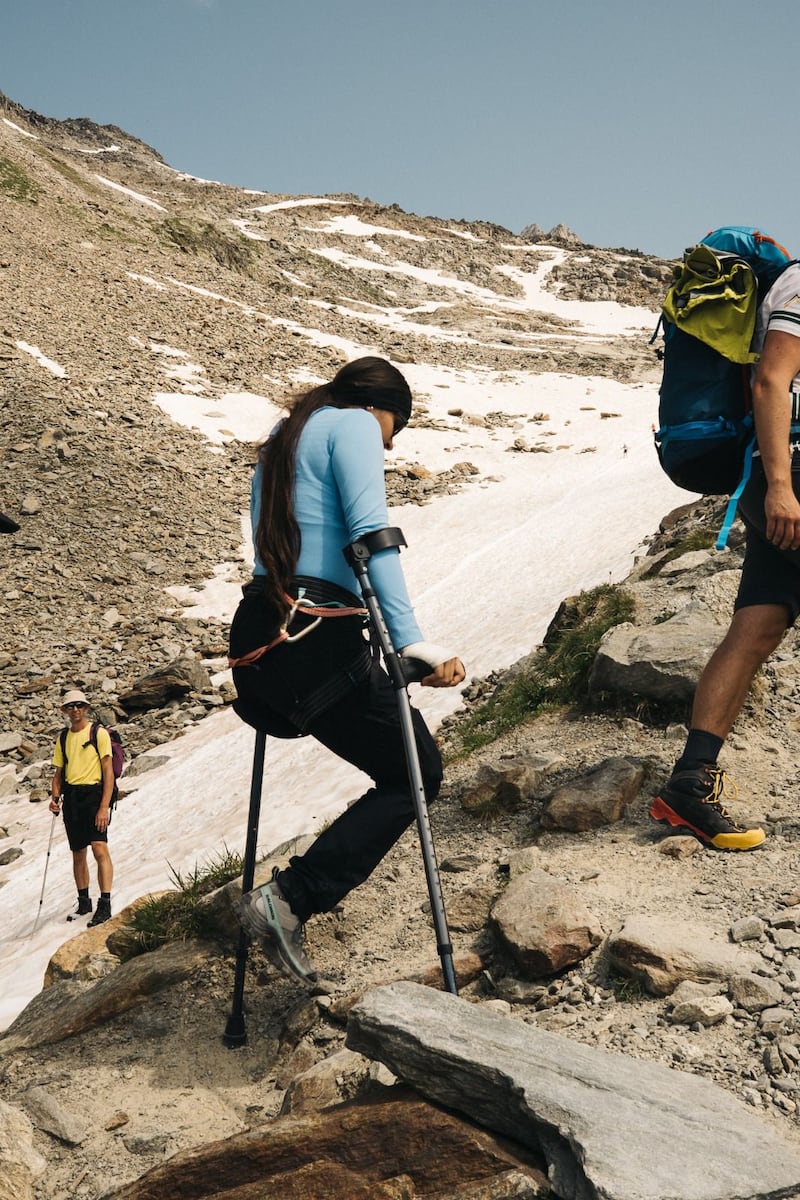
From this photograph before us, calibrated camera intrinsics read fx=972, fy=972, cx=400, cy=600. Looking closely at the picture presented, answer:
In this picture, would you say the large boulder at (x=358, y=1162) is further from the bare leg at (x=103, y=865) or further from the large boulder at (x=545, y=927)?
the bare leg at (x=103, y=865)

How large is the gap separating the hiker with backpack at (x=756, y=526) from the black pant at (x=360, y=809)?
4.71 feet

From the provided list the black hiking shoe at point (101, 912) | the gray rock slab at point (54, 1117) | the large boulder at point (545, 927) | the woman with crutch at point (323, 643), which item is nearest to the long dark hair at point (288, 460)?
the woman with crutch at point (323, 643)

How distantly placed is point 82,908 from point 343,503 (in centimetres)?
815

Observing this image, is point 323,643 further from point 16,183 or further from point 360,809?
point 16,183

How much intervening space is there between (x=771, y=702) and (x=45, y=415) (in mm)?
22801

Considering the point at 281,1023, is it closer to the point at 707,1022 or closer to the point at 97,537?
the point at 707,1022

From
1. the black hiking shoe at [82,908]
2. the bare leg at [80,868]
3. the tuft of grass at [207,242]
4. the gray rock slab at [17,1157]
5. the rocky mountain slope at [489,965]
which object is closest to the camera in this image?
the rocky mountain slope at [489,965]

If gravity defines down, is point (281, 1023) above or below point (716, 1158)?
below

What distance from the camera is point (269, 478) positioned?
4039 mm

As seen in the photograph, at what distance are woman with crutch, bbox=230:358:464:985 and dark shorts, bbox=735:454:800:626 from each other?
1.75 meters

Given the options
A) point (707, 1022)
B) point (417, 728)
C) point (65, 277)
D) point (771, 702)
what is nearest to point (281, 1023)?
point (417, 728)

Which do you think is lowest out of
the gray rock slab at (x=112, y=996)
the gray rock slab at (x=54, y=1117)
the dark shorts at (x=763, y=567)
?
the gray rock slab at (x=112, y=996)

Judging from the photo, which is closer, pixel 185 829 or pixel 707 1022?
pixel 707 1022

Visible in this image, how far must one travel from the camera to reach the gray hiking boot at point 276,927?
3.89m
